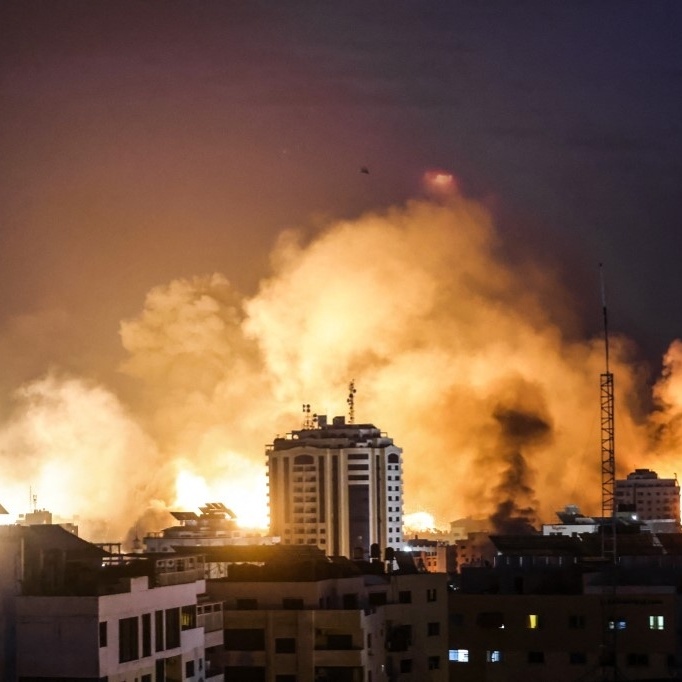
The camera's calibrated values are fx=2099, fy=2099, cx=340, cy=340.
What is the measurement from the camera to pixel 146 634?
80.9 feet

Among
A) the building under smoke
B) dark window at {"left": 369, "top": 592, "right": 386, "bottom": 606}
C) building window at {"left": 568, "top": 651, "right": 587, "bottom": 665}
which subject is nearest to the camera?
dark window at {"left": 369, "top": 592, "right": 386, "bottom": 606}

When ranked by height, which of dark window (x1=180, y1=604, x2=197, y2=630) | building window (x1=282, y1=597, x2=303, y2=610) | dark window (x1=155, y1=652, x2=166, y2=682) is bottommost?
dark window (x1=155, y1=652, x2=166, y2=682)

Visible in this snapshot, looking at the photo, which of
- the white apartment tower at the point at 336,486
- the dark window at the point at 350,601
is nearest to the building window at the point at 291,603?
the dark window at the point at 350,601

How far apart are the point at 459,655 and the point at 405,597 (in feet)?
7.88

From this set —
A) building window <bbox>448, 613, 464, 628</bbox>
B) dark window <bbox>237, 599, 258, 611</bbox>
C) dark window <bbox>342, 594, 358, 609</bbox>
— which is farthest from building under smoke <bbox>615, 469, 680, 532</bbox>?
dark window <bbox>237, 599, 258, 611</bbox>

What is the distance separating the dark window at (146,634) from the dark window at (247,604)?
4508 mm

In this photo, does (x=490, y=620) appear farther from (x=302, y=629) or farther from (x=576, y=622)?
(x=302, y=629)

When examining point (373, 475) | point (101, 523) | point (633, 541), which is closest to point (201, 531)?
point (101, 523)

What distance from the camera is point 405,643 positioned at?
103 feet

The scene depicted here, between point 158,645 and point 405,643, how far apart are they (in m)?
7.12

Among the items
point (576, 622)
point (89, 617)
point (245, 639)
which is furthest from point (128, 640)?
point (576, 622)

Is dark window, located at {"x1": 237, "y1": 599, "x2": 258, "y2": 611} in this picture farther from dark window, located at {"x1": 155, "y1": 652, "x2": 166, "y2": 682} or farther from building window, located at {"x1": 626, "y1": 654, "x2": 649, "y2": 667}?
building window, located at {"x1": 626, "y1": 654, "x2": 649, "y2": 667}

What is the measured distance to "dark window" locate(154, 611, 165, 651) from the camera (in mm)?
25016

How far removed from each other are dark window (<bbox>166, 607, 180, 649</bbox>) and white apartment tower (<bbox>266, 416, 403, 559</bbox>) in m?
48.9
